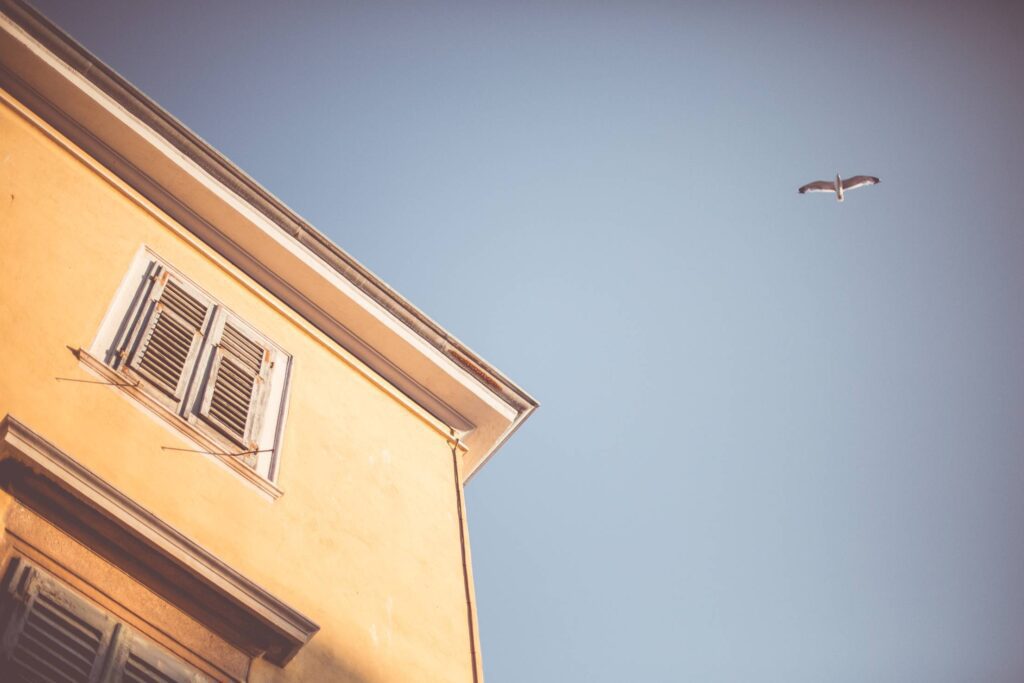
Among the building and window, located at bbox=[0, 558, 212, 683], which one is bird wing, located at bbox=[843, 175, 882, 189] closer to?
the building

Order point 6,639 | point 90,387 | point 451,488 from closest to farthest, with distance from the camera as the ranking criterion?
1. point 6,639
2. point 90,387
3. point 451,488

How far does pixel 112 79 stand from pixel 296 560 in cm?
470

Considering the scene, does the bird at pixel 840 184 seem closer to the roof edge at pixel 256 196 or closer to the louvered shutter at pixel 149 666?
the roof edge at pixel 256 196

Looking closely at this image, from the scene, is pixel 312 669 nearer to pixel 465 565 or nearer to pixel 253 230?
pixel 465 565

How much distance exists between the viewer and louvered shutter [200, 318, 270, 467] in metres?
6.86

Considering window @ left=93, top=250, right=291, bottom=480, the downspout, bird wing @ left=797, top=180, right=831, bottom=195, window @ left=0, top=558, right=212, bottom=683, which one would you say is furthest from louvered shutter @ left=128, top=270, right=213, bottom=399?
bird wing @ left=797, top=180, right=831, bottom=195

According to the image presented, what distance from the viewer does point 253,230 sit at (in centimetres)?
908

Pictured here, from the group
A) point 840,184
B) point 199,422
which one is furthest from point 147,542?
point 840,184

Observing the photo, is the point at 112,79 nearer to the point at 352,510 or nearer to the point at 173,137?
the point at 173,137

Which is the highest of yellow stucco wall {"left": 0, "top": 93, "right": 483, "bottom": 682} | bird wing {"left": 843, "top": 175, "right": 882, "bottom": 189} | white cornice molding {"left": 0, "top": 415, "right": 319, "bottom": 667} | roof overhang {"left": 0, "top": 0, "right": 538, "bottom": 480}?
bird wing {"left": 843, "top": 175, "right": 882, "bottom": 189}

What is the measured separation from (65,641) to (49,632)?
0.27ft

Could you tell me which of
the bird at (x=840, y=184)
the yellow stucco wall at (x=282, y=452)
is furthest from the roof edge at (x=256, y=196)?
the bird at (x=840, y=184)

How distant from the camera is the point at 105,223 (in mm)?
7508

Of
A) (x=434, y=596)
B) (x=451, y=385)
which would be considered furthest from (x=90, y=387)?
(x=451, y=385)
